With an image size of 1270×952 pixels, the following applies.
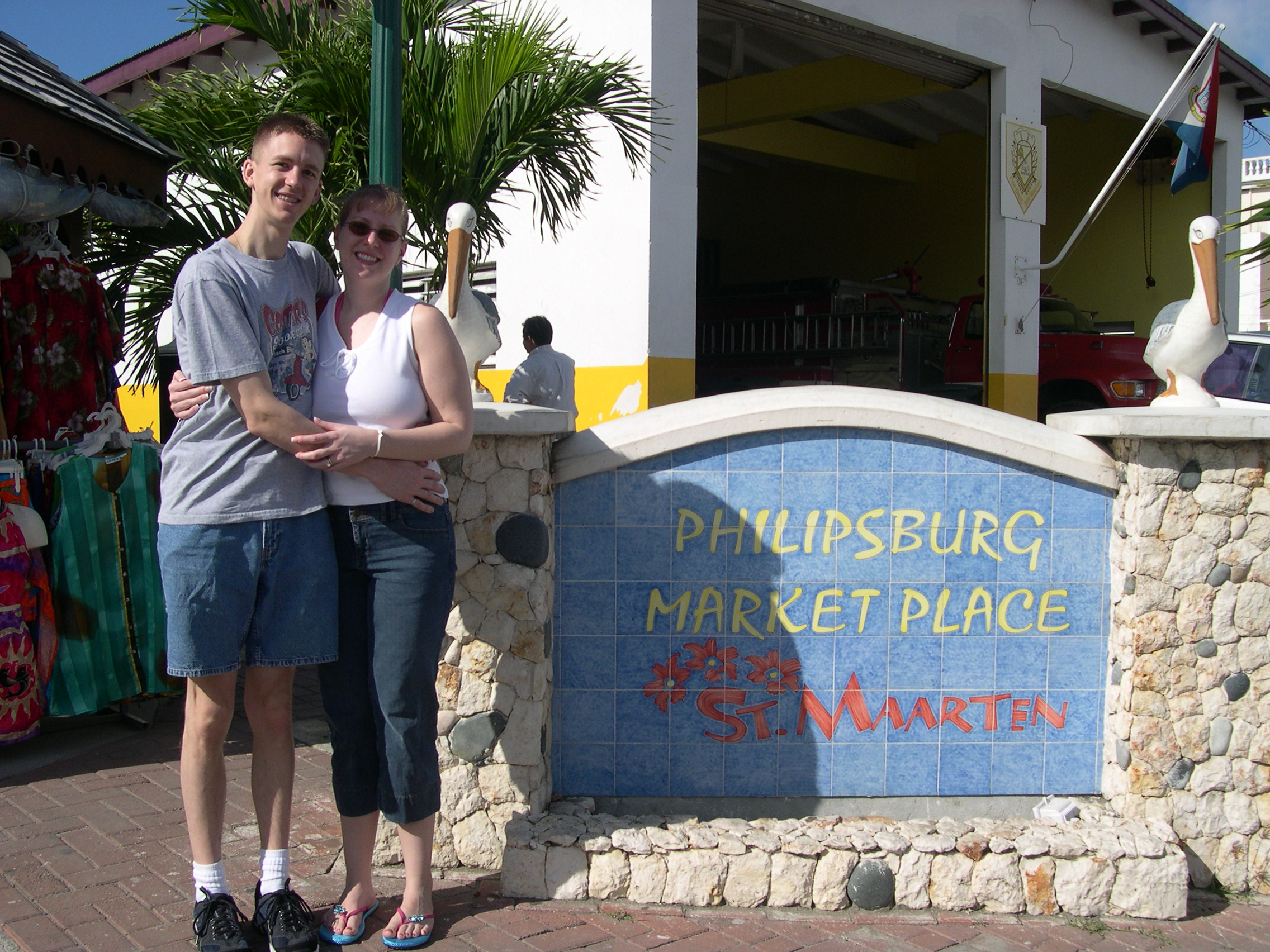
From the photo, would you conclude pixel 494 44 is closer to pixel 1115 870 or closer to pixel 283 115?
pixel 283 115

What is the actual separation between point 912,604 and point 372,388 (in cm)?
178

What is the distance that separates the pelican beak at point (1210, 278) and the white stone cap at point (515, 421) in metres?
2.03

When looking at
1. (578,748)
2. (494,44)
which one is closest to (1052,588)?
(578,748)

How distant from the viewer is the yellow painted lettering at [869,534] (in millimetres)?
3221

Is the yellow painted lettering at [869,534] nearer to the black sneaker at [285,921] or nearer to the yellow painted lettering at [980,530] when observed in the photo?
the yellow painted lettering at [980,530]

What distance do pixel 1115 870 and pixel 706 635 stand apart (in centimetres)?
133

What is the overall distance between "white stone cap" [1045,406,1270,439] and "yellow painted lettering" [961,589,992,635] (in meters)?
0.60

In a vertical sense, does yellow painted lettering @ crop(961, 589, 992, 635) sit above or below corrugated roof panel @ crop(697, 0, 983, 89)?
below

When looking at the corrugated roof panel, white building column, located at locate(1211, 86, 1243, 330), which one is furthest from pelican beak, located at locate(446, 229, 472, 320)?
white building column, located at locate(1211, 86, 1243, 330)

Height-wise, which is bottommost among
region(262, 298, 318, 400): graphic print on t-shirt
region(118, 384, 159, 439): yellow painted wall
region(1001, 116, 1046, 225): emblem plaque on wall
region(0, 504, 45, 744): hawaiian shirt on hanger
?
region(0, 504, 45, 744): hawaiian shirt on hanger

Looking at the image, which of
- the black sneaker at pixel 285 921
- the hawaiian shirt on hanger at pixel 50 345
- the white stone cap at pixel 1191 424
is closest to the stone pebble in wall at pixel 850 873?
the black sneaker at pixel 285 921

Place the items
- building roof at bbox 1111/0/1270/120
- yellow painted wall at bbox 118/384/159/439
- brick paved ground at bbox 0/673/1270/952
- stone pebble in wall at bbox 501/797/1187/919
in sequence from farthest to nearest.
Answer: yellow painted wall at bbox 118/384/159/439 → building roof at bbox 1111/0/1270/120 → stone pebble in wall at bbox 501/797/1187/919 → brick paved ground at bbox 0/673/1270/952

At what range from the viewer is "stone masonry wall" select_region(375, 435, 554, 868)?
3.08 meters

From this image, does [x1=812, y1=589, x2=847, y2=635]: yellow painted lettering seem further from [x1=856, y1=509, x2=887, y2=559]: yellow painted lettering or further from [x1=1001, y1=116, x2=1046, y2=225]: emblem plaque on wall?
[x1=1001, y1=116, x2=1046, y2=225]: emblem plaque on wall
